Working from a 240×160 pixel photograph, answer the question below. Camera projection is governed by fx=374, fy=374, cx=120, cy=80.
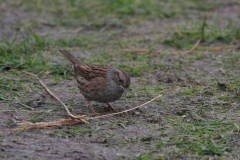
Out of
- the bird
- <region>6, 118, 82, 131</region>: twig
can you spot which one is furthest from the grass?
the bird

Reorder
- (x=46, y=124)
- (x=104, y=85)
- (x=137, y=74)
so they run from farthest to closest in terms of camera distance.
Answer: (x=137, y=74)
(x=104, y=85)
(x=46, y=124)

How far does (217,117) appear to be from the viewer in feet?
16.5

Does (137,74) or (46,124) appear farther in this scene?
(137,74)

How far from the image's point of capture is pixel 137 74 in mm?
6926

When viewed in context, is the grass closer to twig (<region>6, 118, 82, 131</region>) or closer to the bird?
twig (<region>6, 118, 82, 131</region>)

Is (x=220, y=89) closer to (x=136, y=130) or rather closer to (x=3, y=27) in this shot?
(x=136, y=130)

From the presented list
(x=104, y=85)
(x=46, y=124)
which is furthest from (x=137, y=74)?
(x=46, y=124)

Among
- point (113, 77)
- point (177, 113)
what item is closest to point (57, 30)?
point (113, 77)

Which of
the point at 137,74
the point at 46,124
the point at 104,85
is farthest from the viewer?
the point at 137,74

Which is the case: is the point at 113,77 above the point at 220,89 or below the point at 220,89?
above

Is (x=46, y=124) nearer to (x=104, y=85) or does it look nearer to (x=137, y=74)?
(x=104, y=85)

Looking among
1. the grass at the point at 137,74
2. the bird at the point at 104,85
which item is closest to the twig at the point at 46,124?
the grass at the point at 137,74

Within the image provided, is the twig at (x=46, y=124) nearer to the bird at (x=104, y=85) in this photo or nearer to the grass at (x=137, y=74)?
the grass at (x=137, y=74)

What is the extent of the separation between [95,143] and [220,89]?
2840 millimetres
